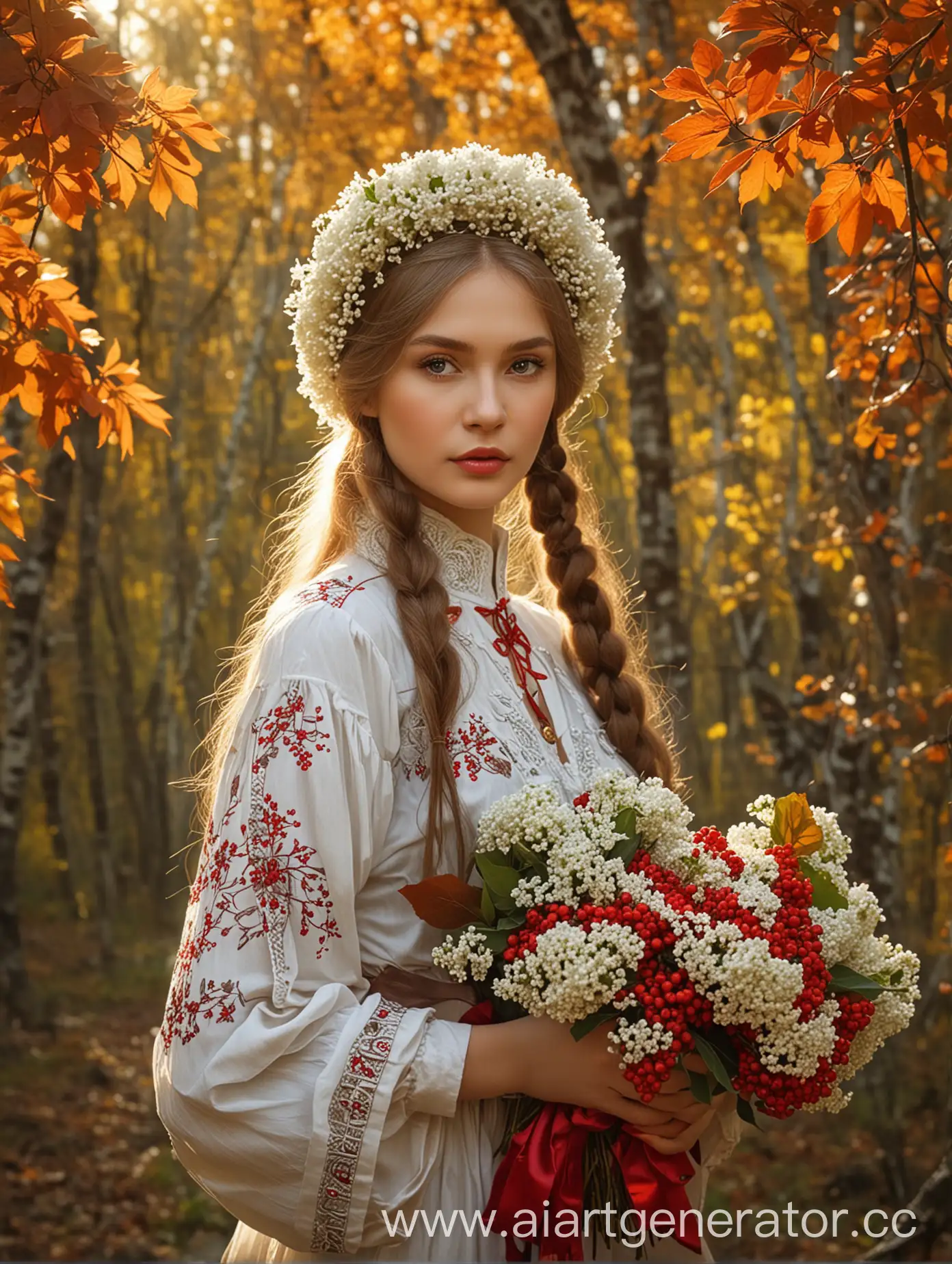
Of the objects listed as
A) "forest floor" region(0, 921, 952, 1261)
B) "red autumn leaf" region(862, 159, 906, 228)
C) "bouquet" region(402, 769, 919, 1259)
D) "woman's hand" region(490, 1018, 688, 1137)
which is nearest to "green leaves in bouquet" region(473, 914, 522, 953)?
"bouquet" region(402, 769, 919, 1259)

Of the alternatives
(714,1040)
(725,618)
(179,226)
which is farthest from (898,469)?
(179,226)

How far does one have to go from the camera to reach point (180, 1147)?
190cm

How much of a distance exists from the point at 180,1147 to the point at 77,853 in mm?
13020

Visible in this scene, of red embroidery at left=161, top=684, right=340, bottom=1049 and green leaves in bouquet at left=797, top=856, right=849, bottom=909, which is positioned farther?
green leaves in bouquet at left=797, top=856, right=849, bottom=909

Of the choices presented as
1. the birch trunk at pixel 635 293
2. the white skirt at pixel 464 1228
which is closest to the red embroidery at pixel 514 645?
the white skirt at pixel 464 1228

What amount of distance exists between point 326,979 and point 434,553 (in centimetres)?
81

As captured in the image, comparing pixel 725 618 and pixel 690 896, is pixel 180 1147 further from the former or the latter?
pixel 725 618

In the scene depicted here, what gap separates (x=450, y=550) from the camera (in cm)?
232

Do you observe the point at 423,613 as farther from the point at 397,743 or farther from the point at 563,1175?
the point at 563,1175

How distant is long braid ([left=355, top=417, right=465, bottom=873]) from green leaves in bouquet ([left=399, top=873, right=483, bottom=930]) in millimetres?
109

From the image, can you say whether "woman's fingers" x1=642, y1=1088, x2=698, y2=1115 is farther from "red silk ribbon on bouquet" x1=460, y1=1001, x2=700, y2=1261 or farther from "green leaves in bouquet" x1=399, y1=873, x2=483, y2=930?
"green leaves in bouquet" x1=399, y1=873, x2=483, y2=930

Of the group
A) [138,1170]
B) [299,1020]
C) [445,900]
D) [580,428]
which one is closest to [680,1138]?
[445,900]

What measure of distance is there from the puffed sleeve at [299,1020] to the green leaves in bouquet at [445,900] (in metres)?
0.09

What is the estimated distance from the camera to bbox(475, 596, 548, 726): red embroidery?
7.53 ft
